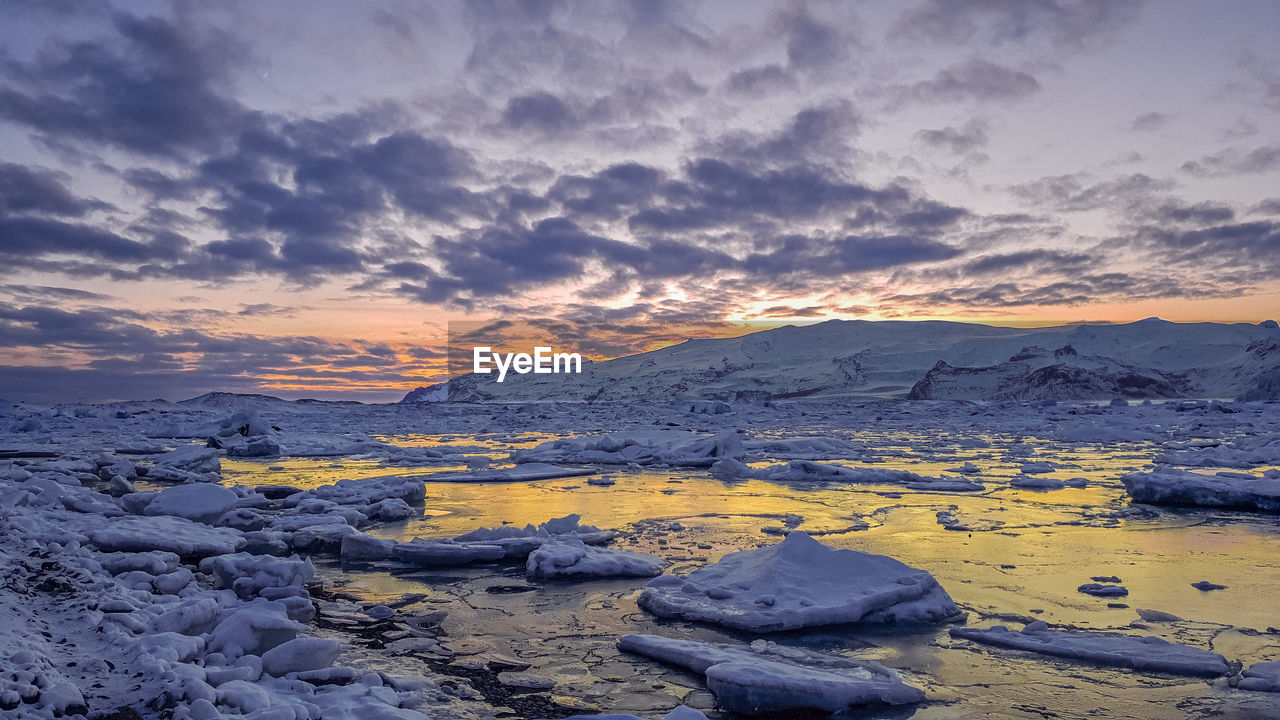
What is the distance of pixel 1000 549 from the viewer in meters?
5.72

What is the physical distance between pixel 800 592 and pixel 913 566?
4.76 feet

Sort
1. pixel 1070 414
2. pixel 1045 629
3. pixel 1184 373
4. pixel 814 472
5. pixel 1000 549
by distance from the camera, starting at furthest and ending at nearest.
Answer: pixel 1184 373 < pixel 1070 414 < pixel 814 472 < pixel 1000 549 < pixel 1045 629

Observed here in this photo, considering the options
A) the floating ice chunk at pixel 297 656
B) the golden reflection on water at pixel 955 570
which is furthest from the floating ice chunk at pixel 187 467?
the floating ice chunk at pixel 297 656

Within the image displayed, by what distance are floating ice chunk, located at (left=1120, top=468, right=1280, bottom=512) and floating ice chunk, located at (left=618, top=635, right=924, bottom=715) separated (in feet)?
20.7

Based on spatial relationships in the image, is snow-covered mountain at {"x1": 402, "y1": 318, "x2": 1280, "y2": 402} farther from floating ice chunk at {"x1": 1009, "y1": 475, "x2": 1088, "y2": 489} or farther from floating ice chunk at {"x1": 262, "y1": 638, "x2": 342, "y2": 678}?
floating ice chunk at {"x1": 262, "y1": 638, "x2": 342, "y2": 678}

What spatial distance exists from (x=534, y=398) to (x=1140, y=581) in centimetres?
8243

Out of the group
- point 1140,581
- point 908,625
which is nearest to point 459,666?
point 908,625

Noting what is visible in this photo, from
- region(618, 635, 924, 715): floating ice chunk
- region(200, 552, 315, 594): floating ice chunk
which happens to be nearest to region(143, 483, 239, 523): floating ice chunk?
region(200, 552, 315, 594): floating ice chunk

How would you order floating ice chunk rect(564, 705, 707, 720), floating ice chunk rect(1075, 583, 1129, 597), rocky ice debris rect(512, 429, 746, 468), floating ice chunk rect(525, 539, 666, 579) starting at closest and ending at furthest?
floating ice chunk rect(564, 705, 707, 720) < floating ice chunk rect(1075, 583, 1129, 597) < floating ice chunk rect(525, 539, 666, 579) < rocky ice debris rect(512, 429, 746, 468)

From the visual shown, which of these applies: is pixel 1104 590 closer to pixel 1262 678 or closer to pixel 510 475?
pixel 1262 678

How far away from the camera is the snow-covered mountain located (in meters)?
48.6

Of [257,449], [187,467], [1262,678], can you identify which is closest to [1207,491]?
[1262,678]

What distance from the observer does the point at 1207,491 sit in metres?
7.62

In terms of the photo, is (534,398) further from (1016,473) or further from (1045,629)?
(1045,629)
